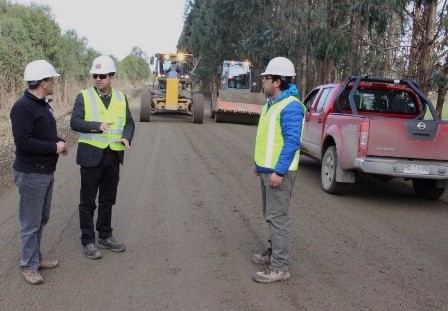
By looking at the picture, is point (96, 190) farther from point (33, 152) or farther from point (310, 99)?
point (310, 99)

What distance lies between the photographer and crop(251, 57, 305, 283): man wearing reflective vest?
4410 mm

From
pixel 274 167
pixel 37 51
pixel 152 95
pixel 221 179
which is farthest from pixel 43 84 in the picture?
pixel 37 51

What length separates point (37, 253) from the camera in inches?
174

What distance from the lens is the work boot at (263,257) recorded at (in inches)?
195

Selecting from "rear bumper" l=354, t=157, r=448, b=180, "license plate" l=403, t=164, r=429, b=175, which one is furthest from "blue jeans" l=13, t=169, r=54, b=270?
"license plate" l=403, t=164, r=429, b=175

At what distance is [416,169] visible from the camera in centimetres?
727

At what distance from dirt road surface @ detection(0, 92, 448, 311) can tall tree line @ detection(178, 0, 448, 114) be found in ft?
19.2

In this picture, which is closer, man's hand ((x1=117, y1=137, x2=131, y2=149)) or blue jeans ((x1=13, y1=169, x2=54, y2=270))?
blue jeans ((x1=13, y1=169, x2=54, y2=270))

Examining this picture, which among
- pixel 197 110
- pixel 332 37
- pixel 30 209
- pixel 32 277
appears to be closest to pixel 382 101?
pixel 30 209

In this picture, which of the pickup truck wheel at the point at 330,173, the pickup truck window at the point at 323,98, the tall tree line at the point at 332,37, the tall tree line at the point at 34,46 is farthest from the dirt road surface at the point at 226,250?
the tall tree line at the point at 34,46

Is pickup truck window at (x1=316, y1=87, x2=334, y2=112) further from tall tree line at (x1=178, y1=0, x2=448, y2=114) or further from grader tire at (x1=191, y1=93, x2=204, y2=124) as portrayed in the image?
grader tire at (x1=191, y1=93, x2=204, y2=124)

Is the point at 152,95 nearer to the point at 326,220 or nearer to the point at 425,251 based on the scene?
the point at 326,220

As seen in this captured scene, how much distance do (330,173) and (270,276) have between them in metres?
4.07

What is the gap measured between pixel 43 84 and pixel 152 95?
1583 centimetres
